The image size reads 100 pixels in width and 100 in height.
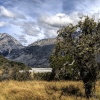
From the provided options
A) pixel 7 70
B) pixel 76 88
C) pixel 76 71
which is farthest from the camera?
pixel 7 70

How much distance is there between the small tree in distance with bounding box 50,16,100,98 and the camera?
21109mm

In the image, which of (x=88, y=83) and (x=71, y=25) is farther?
(x=71, y=25)

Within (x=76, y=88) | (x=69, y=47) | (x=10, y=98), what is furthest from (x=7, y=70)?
(x=10, y=98)

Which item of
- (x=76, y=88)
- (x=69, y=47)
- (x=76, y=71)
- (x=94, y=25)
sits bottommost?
(x=76, y=88)

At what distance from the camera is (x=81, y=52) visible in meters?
20.7

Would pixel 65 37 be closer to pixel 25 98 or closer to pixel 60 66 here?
pixel 60 66

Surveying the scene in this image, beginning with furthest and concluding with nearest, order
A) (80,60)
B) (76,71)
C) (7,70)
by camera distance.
→ (7,70), (76,71), (80,60)

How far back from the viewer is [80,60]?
21.2 meters

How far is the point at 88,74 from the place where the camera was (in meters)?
21.8

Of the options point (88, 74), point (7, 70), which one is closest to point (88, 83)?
point (88, 74)

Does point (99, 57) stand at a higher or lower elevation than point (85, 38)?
lower

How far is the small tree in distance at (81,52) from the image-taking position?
831 inches

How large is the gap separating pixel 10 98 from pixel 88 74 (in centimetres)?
692

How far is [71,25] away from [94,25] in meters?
1.85
